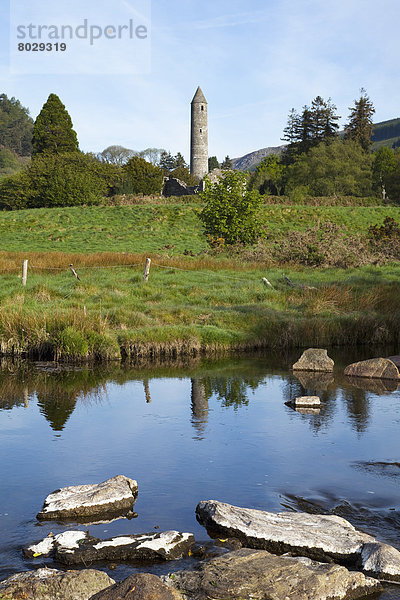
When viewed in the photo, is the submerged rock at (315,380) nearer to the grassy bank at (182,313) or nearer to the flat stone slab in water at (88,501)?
the grassy bank at (182,313)

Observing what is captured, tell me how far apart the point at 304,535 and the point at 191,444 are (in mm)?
3854

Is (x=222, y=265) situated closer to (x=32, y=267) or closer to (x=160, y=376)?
(x=32, y=267)

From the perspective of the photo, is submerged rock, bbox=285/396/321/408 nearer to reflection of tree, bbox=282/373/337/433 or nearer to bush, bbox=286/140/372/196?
reflection of tree, bbox=282/373/337/433

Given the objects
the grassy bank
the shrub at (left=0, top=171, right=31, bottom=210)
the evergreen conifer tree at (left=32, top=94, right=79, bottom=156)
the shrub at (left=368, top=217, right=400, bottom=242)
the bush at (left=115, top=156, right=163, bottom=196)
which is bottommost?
the grassy bank

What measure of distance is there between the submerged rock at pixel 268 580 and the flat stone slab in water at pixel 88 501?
1.82m

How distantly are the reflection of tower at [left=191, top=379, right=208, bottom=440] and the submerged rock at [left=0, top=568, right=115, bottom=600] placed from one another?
514 cm

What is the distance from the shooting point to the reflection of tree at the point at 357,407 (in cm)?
1131

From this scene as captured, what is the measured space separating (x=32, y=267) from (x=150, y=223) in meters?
25.7

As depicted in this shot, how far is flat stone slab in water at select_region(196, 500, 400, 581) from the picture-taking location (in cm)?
599

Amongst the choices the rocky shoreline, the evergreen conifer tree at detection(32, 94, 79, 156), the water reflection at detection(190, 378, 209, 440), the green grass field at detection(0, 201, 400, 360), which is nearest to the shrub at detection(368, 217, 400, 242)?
the green grass field at detection(0, 201, 400, 360)

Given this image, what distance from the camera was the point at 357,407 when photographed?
40.7ft

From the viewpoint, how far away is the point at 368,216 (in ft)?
183

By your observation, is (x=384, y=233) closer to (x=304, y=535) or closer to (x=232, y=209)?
(x=232, y=209)

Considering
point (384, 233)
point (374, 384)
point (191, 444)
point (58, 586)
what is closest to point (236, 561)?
point (58, 586)
